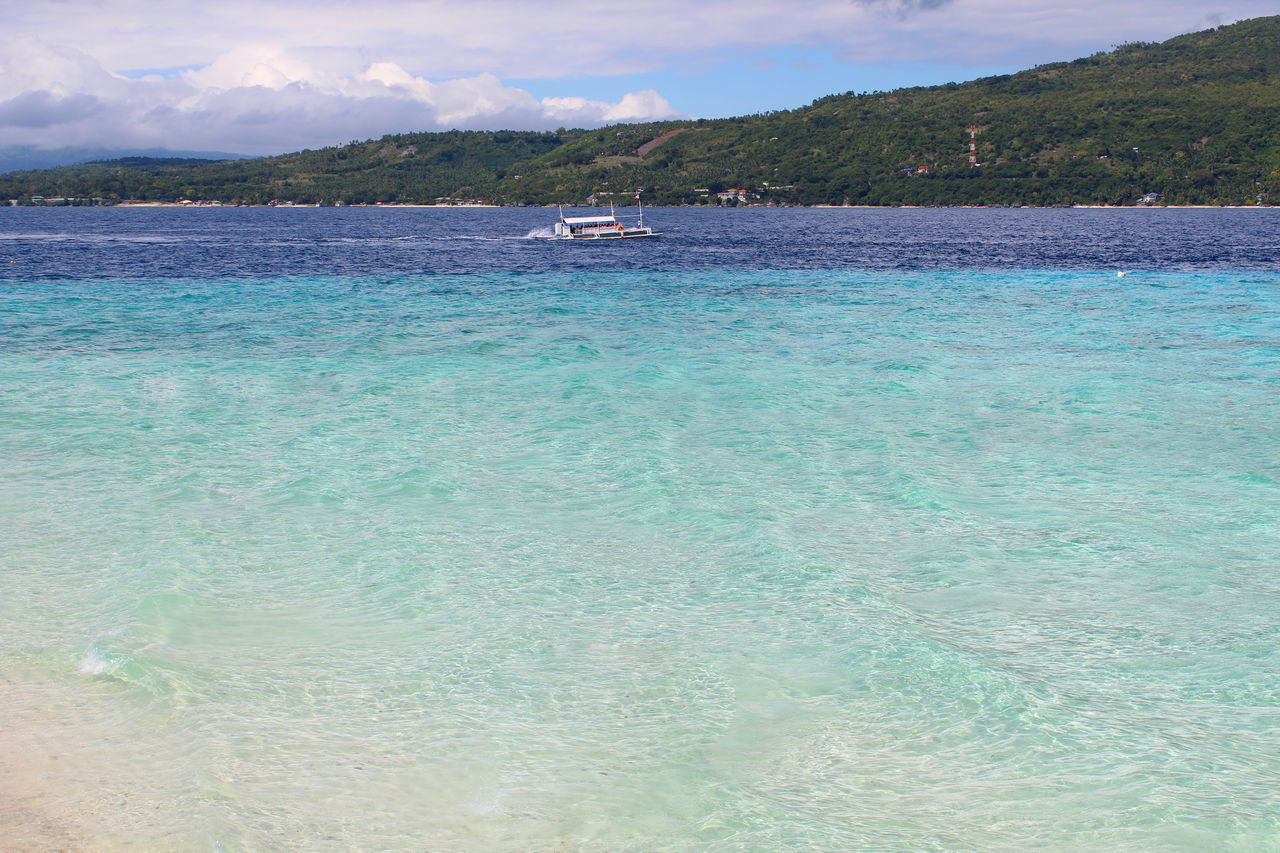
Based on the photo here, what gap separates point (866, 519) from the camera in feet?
40.4

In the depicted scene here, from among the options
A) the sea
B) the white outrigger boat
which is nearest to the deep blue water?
the white outrigger boat

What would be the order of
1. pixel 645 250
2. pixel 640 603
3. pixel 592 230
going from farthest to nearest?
pixel 592 230 < pixel 645 250 < pixel 640 603

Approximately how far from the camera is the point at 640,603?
964 cm

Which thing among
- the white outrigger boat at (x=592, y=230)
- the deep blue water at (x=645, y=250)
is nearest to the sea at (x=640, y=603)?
the deep blue water at (x=645, y=250)

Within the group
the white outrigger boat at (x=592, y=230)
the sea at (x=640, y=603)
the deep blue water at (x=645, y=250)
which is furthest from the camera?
the white outrigger boat at (x=592, y=230)

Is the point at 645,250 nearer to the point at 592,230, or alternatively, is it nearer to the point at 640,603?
the point at 592,230

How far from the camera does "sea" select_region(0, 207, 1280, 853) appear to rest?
633 cm

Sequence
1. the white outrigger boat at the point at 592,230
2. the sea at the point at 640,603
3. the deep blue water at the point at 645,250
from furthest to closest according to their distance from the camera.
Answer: the white outrigger boat at the point at 592,230, the deep blue water at the point at 645,250, the sea at the point at 640,603

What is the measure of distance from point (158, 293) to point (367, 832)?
43569 mm

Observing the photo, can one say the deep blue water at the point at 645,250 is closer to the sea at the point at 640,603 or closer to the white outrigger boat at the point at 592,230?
the white outrigger boat at the point at 592,230

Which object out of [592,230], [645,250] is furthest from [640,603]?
[592,230]

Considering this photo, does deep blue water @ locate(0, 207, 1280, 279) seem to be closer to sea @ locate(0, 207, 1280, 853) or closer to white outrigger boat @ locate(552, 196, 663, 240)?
white outrigger boat @ locate(552, 196, 663, 240)

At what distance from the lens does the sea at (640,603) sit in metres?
6.33

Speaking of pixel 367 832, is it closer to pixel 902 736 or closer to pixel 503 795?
pixel 503 795
